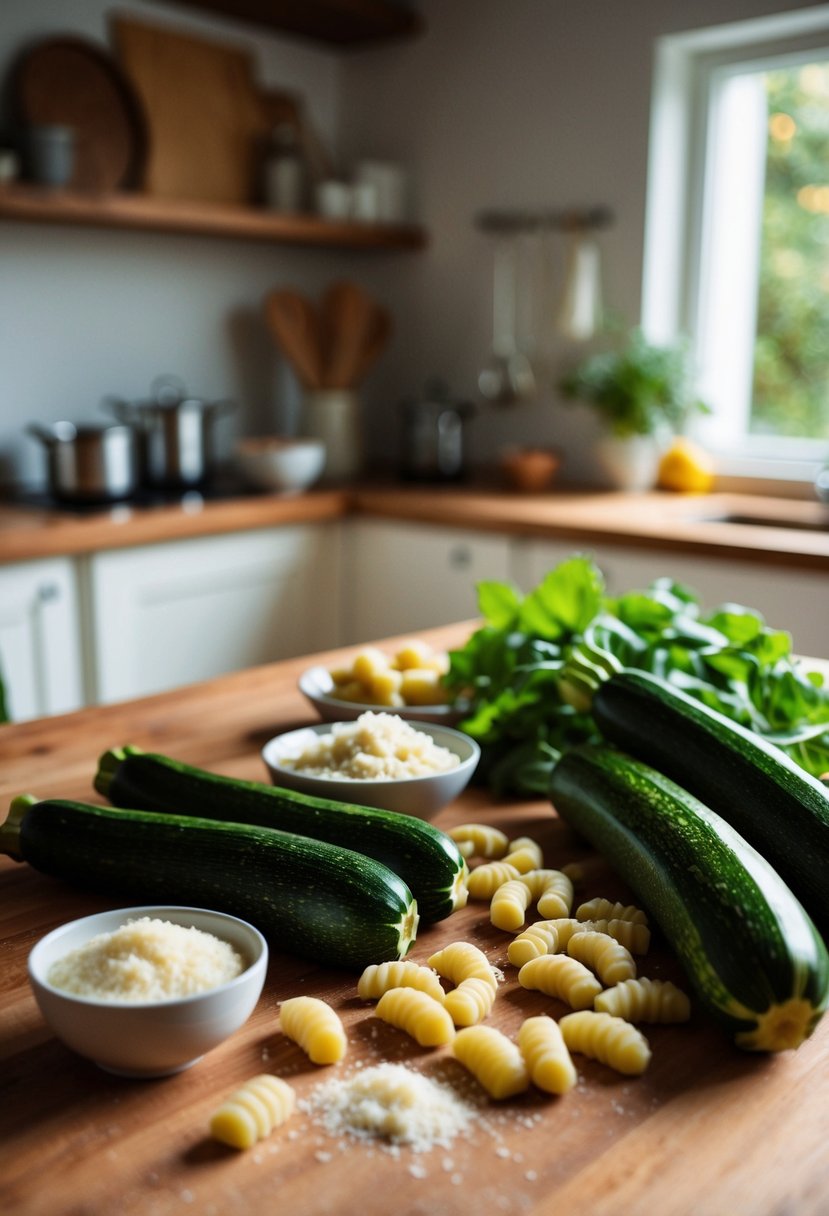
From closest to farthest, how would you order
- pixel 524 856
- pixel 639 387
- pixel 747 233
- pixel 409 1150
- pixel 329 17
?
pixel 409 1150 → pixel 524 856 → pixel 639 387 → pixel 747 233 → pixel 329 17

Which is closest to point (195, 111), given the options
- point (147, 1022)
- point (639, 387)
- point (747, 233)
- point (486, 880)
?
point (639, 387)

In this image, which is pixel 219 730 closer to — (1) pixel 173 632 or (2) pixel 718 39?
(1) pixel 173 632

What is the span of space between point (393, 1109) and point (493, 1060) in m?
0.07

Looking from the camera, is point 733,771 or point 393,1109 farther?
point 733,771

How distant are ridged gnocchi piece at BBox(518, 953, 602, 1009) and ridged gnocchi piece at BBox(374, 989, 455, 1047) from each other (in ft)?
0.23

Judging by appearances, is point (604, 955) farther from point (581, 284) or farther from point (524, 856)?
point (581, 284)

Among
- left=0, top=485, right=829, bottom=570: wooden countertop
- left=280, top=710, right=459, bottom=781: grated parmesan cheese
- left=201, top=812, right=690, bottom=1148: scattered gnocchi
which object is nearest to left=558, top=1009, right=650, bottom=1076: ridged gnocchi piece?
left=201, top=812, right=690, bottom=1148: scattered gnocchi

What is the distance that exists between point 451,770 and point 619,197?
2.68 metres

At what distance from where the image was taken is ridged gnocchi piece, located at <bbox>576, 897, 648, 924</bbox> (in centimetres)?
85

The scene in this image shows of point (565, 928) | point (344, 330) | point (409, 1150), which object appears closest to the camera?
point (409, 1150)

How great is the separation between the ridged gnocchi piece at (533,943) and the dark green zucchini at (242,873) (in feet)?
0.24

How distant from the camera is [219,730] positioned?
50.5 inches

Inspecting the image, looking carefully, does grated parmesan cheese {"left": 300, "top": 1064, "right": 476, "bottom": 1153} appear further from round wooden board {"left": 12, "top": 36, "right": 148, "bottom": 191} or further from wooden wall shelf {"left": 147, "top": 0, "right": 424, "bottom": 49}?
wooden wall shelf {"left": 147, "top": 0, "right": 424, "bottom": 49}

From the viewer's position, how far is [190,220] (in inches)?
121
